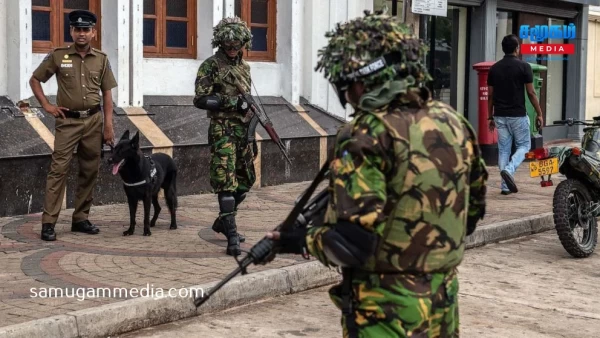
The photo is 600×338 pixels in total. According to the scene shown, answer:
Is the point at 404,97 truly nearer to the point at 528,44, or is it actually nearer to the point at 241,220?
the point at 241,220

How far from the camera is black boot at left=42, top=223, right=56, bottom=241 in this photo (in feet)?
27.1

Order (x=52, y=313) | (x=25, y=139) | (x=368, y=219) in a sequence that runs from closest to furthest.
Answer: (x=368, y=219) → (x=52, y=313) → (x=25, y=139)

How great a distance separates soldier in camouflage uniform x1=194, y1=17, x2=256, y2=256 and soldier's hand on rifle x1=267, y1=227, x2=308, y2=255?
4.24m

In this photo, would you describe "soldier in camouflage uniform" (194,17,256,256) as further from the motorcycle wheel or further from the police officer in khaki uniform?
the motorcycle wheel

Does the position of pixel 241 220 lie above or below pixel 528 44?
below

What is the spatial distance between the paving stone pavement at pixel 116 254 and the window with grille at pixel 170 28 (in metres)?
2.10

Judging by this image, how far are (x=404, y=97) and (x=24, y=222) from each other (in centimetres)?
657

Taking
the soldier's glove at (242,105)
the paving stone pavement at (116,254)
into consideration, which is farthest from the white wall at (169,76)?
the soldier's glove at (242,105)

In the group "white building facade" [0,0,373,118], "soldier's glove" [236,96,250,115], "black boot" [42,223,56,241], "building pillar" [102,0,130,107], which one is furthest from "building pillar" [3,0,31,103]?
"soldier's glove" [236,96,250,115]

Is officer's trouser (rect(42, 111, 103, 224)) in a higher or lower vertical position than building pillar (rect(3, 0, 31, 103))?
lower

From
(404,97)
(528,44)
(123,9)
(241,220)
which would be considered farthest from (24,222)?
(528,44)

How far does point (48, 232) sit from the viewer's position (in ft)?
27.2

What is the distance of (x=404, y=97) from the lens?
326 centimetres

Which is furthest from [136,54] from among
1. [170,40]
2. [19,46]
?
[19,46]
